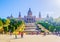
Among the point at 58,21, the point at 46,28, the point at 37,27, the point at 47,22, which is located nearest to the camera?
the point at 58,21

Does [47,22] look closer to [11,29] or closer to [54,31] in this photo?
[54,31]

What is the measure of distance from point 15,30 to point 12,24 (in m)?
0.31

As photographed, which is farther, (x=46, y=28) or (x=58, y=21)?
(x=46, y=28)

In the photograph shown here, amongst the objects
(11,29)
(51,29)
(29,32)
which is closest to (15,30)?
(11,29)

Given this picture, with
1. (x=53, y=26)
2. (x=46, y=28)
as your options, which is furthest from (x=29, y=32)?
(x=53, y=26)

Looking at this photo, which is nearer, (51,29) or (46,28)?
(51,29)

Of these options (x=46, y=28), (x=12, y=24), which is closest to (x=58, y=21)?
(x=46, y=28)

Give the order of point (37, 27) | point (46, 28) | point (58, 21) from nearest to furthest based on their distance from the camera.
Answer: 1. point (58, 21)
2. point (46, 28)
3. point (37, 27)

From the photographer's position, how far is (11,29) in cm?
839

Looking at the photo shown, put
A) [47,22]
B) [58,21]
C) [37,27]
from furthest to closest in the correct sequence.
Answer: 1. [37,27]
2. [47,22]
3. [58,21]

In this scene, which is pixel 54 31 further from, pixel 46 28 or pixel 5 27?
pixel 5 27

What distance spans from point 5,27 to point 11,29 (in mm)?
416

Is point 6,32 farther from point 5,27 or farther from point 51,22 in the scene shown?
point 51,22

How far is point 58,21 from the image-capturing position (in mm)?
8023
